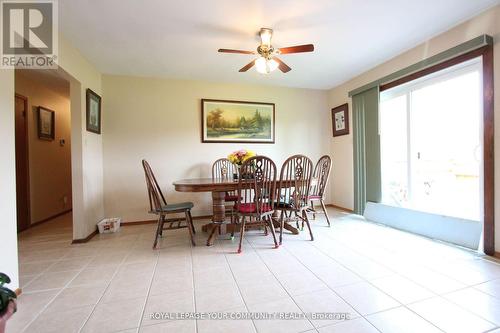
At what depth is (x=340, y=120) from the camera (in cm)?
Answer: 406

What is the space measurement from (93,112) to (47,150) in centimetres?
162

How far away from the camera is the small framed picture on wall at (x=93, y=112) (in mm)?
2844

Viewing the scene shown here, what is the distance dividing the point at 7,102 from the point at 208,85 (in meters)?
2.63

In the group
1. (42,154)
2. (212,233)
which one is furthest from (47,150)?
(212,233)

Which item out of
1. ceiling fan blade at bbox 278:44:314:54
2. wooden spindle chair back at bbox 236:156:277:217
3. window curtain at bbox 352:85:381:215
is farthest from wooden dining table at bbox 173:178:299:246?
window curtain at bbox 352:85:381:215

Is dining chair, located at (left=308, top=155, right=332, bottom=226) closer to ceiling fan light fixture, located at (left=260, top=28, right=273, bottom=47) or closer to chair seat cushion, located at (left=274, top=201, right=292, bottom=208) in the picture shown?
chair seat cushion, located at (left=274, top=201, right=292, bottom=208)

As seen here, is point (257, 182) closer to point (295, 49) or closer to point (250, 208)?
point (250, 208)

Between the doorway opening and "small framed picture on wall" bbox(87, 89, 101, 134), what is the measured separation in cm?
35

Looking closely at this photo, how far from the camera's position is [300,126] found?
Result: 168 inches

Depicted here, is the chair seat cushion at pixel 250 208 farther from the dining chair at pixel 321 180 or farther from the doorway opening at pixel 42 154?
the doorway opening at pixel 42 154

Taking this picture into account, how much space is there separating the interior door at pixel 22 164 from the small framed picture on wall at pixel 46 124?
0.28 metres

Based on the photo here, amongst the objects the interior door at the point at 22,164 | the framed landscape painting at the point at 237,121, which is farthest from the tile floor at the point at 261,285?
the framed landscape painting at the point at 237,121

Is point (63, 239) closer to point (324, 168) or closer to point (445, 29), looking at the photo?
point (324, 168)

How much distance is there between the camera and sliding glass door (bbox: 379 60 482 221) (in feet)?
7.66
